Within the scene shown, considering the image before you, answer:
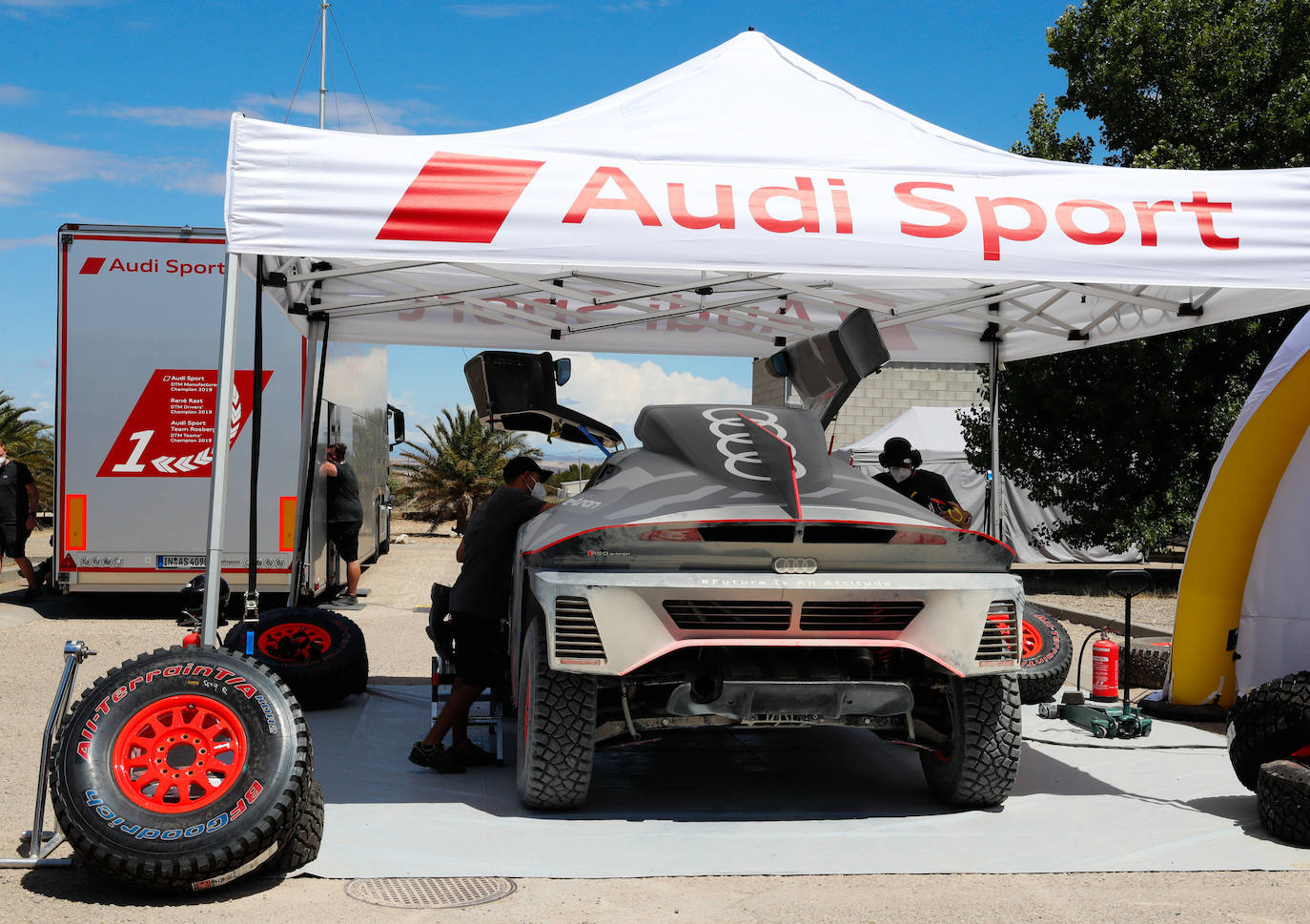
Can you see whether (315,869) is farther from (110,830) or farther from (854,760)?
(854,760)

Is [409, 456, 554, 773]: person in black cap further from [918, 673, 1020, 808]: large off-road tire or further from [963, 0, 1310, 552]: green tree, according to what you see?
[963, 0, 1310, 552]: green tree

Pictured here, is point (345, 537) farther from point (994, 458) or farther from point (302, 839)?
point (302, 839)

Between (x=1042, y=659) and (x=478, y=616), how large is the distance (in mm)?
3983

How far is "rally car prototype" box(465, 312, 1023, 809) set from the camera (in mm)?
4895

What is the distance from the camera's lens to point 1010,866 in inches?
180

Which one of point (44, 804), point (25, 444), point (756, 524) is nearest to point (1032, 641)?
point (756, 524)

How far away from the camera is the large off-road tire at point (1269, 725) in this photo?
5262mm

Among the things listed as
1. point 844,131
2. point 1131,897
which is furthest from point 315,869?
point 844,131

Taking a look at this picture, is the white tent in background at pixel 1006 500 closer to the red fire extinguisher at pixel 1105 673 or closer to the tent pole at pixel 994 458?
the tent pole at pixel 994 458

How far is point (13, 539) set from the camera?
13609 mm

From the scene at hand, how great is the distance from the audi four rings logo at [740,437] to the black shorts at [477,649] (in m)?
1.60

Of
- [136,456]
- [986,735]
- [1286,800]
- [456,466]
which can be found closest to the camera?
[1286,800]

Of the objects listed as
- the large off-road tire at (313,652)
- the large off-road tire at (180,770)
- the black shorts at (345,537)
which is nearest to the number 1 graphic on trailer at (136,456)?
the black shorts at (345,537)

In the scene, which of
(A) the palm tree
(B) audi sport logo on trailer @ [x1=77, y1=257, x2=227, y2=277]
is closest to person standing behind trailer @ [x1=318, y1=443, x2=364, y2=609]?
(B) audi sport logo on trailer @ [x1=77, y1=257, x2=227, y2=277]
